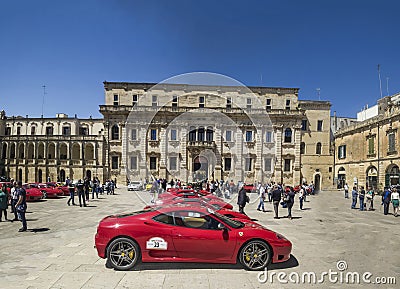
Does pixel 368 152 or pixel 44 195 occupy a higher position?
pixel 368 152

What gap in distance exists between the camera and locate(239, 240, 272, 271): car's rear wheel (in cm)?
723

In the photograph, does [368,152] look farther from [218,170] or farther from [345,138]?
[218,170]

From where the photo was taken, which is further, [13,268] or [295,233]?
[295,233]

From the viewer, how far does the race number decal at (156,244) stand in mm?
7145

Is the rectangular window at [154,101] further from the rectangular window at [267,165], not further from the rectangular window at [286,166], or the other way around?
the rectangular window at [286,166]

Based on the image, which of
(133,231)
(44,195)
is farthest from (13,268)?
(44,195)

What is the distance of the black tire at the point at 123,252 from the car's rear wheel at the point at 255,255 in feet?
7.96

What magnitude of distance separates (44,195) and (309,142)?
41.9 metres

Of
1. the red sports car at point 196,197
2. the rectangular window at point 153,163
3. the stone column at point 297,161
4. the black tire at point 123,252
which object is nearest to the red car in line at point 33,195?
the red sports car at point 196,197

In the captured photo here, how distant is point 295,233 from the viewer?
1218 cm

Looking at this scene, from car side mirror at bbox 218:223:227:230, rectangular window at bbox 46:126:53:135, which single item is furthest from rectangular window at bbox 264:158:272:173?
rectangular window at bbox 46:126:53:135

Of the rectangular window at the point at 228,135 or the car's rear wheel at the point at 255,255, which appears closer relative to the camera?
the car's rear wheel at the point at 255,255

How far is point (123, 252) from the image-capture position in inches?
282

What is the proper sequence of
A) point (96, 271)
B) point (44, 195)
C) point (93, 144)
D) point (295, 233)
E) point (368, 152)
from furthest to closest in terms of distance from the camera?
point (93, 144), point (368, 152), point (44, 195), point (295, 233), point (96, 271)
